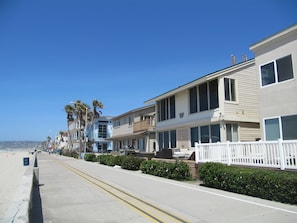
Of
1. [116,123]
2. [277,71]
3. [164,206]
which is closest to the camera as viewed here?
[164,206]

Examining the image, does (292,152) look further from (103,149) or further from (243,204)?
(103,149)

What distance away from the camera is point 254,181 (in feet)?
31.5

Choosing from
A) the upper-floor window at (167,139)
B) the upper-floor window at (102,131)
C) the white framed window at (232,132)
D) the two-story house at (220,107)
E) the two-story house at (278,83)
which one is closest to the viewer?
the two-story house at (278,83)

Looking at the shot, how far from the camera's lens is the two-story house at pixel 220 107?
18875 millimetres

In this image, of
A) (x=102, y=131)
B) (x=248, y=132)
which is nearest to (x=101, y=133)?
(x=102, y=131)

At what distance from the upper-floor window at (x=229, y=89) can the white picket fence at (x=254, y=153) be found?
615 cm

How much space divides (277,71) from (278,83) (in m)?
0.65

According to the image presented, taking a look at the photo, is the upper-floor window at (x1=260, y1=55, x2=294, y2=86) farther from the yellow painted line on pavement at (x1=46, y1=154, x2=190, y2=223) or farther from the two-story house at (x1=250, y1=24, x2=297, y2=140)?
the yellow painted line on pavement at (x1=46, y1=154, x2=190, y2=223)

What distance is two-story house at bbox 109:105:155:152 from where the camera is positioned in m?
32.1

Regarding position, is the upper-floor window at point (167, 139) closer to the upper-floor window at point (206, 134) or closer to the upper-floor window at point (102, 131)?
the upper-floor window at point (206, 134)

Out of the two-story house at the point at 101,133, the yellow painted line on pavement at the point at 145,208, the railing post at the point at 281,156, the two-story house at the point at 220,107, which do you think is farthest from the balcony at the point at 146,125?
the two-story house at the point at 101,133

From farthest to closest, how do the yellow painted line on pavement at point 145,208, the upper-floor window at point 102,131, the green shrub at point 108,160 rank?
the upper-floor window at point 102,131 < the green shrub at point 108,160 < the yellow painted line on pavement at point 145,208

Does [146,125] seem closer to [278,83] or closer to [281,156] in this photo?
[278,83]

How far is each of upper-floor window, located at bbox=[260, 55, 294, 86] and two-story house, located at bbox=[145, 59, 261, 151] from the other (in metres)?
4.16
